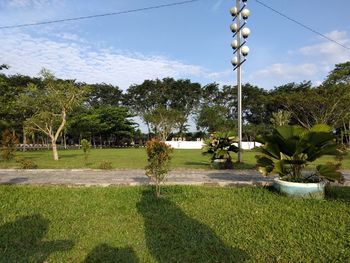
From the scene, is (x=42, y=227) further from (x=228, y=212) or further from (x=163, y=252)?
(x=228, y=212)

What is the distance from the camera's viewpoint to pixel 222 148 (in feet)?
48.2

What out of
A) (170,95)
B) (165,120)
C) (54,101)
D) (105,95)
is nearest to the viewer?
(54,101)

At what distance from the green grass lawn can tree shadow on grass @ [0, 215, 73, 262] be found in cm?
1

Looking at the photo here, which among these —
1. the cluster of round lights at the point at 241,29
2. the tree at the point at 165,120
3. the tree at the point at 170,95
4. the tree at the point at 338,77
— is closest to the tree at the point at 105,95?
the tree at the point at 170,95

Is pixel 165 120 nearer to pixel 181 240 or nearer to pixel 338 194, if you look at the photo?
pixel 338 194

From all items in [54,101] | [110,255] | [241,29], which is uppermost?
[241,29]

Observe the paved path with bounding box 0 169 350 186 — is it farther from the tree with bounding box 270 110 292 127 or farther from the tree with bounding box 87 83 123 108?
the tree with bounding box 87 83 123 108

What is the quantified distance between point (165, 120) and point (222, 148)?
4339cm

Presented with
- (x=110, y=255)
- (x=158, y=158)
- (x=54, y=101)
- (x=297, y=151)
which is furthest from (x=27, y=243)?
(x=54, y=101)

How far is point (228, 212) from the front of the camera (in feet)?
20.1

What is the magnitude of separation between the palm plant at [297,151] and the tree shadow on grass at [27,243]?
4.54 m

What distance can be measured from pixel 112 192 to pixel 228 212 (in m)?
2.94

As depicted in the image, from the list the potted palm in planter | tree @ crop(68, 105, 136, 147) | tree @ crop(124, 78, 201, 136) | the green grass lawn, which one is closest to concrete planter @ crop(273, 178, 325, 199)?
the potted palm in planter

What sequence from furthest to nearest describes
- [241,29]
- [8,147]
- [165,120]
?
[165,120] < [8,147] < [241,29]
